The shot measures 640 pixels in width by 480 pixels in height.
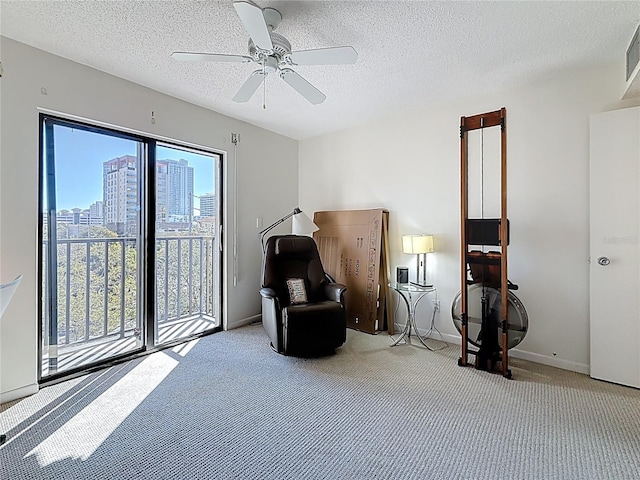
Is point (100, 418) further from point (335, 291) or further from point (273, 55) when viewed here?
point (273, 55)

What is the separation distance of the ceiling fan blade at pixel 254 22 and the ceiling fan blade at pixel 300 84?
0.35 m

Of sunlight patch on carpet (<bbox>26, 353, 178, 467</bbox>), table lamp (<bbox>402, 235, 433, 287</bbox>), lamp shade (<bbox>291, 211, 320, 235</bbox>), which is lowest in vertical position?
sunlight patch on carpet (<bbox>26, 353, 178, 467</bbox>)

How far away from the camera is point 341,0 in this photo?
6.39 ft

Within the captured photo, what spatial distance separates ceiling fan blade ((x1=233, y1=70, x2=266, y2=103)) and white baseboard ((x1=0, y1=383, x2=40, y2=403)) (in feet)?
8.84

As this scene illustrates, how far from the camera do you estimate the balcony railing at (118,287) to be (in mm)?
2799

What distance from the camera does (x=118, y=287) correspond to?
10.3 ft

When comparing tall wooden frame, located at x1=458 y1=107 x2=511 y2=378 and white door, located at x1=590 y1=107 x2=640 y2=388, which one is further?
tall wooden frame, located at x1=458 y1=107 x2=511 y2=378

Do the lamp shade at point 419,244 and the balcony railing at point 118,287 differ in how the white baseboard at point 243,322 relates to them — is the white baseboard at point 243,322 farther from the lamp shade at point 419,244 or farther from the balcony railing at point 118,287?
the lamp shade at point 419,244

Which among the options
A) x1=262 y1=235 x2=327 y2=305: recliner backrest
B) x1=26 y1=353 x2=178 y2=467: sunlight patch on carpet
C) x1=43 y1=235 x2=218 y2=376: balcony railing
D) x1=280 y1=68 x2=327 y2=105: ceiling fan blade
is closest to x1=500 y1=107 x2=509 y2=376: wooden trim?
x1=280 y1=68 x2=327 y2=105: ceiling fan blade

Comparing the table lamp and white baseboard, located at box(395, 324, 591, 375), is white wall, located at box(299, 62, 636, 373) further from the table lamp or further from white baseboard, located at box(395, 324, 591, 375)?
the table lamp

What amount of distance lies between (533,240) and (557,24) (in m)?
1.71

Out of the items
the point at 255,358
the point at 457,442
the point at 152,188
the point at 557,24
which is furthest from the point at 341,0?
the point at 255,358

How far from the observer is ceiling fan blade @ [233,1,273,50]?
1543 millimetres

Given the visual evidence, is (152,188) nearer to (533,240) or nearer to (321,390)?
(321,390)
